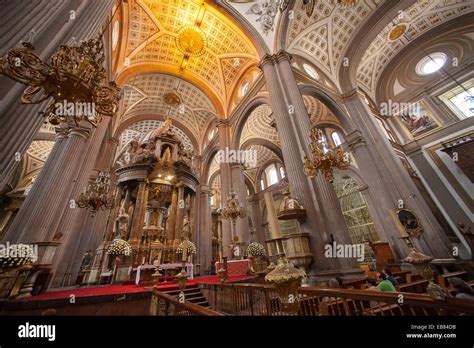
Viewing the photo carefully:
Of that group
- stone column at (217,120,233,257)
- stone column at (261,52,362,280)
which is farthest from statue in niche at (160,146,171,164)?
stone column at (261,52,362,280)

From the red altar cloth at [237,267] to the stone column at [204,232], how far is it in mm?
4810

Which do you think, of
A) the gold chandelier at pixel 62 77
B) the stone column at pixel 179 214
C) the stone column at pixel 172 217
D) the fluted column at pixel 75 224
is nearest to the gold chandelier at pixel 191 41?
the fluted column at pixel 75 224

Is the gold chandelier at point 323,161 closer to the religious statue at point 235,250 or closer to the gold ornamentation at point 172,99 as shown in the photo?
the religious statue at point 235,250

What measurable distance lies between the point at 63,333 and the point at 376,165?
10783 mm

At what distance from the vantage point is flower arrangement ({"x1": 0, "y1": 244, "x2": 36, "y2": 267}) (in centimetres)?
330

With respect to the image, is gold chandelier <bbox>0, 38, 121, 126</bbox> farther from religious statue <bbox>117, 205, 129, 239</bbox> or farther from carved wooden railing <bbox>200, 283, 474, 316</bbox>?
religious statue <bbox>117, 205, 129, 239</bbox>

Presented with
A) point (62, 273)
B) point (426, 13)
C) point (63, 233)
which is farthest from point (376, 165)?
point (62, 273)

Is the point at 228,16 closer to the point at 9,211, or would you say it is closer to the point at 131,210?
the point at 131,210

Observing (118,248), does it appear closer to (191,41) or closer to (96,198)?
(96,198)

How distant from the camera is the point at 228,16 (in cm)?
1004

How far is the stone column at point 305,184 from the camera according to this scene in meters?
5.00

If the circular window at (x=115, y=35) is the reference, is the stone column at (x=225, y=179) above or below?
below

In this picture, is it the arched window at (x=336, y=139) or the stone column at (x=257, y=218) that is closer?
the arched window at (x=336, y=139)

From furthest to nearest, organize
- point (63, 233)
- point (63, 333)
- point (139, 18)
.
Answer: point (139, 18) → point (63, 233) → point (63, 333)
